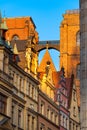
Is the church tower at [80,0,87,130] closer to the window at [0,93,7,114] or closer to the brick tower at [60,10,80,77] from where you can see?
the window at [0,93,7,114]

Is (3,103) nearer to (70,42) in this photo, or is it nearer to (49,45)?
(70,42)

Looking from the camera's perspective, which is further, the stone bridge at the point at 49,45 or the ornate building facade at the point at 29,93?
the stone bridge at the point at 49,45

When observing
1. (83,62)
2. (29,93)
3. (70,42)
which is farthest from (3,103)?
(70,42)

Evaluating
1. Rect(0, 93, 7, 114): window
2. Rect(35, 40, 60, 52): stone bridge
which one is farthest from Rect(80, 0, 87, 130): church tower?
Rect(35, 40, 60, 52): stone bridge

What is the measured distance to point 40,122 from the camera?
66500 millimetres

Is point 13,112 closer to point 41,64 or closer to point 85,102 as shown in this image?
point 85,102

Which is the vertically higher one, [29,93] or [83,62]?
[83,62]

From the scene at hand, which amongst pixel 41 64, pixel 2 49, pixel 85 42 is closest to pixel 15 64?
pixel 2 49

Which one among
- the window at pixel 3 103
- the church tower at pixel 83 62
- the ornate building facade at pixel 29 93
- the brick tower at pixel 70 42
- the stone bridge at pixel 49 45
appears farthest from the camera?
the stone bridge at pixel 49 45

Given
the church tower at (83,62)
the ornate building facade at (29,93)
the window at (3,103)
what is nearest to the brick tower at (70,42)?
the ornate building facade at (29,93)

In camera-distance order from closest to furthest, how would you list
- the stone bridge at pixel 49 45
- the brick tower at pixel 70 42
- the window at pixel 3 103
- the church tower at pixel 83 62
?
the church tower at pixel 83 62 → the window at pixel 3 103 → the brick tower at pixel 70 42 → the stone bridge at pixel 49 45

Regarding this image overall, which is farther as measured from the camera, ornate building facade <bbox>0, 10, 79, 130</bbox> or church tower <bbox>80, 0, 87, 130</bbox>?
ornate building facade <bbox>0, 10, 79, 130</bbox>

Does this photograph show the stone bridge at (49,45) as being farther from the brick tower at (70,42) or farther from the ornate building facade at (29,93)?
the ornate building facade at (29,93)

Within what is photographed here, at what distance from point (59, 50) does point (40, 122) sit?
42.7 meters
